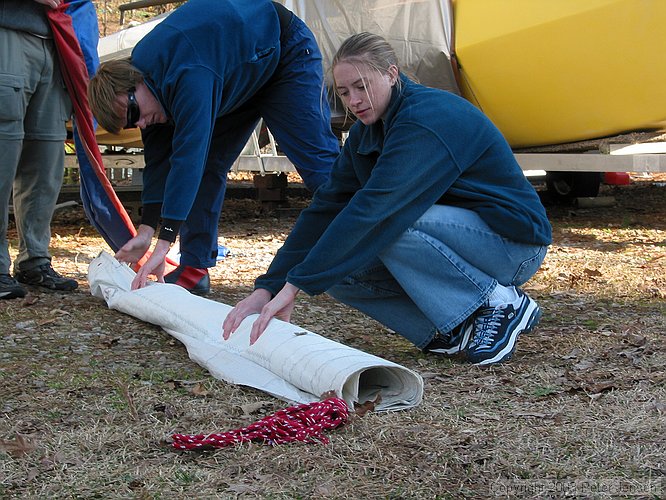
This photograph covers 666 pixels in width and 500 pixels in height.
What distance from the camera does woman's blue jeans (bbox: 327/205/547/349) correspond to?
3.18m

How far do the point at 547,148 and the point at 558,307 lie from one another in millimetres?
2621

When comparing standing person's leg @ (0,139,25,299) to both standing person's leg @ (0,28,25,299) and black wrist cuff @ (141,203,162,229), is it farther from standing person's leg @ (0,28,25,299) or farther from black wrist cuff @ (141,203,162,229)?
black wrist cuff @ (141,203,162,229)

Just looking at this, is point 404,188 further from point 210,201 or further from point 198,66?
point 210,201

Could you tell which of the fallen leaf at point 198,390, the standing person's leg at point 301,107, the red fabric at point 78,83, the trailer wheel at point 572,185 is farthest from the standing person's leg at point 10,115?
the trailer wheel at point 572,185

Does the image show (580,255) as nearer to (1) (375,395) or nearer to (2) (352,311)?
(2) (352,311)

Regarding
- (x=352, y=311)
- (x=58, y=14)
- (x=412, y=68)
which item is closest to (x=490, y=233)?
(x=352, y=311)

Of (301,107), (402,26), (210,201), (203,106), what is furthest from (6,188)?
(402,26)

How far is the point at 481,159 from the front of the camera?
10.4 feet

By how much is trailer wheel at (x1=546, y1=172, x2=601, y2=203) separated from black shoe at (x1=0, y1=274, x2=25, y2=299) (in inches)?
219

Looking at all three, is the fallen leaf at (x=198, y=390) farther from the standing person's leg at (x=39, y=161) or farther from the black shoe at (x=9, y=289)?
the standing person's leg at (x=39, y=161)

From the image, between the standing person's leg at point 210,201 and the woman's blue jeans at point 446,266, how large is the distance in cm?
134

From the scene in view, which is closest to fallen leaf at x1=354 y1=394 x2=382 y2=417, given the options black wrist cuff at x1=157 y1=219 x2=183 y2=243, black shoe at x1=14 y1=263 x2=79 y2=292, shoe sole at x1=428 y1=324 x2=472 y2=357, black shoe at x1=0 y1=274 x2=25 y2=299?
shoe sole at x1=428 y1=324 x2=472 y2=357

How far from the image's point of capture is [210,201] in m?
4.54

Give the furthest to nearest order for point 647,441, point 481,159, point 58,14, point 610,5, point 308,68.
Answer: point 610,5 < point 58,14 < point 308,68 < point 481,159 < point 647,441
